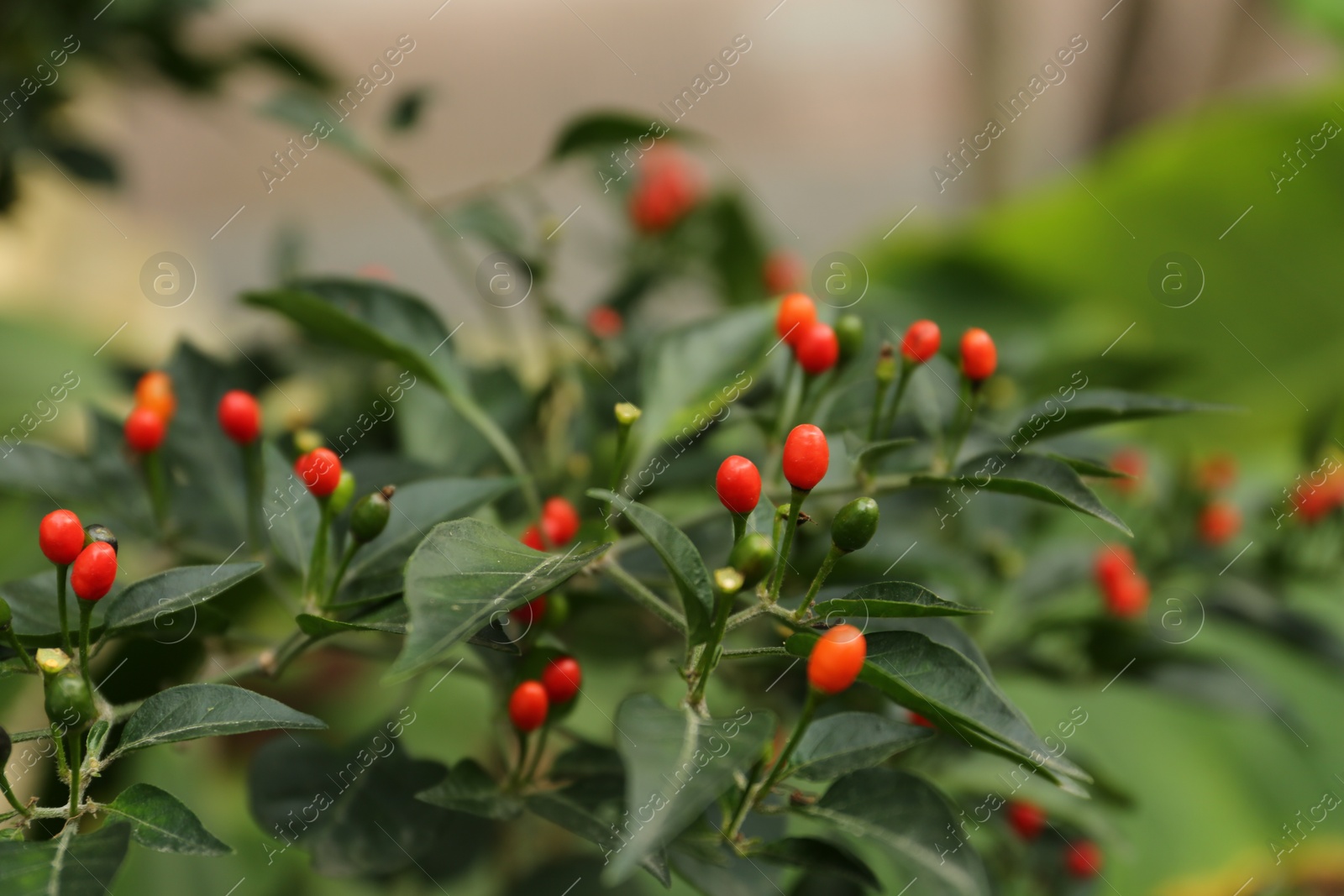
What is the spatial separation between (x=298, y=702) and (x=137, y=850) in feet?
0.68

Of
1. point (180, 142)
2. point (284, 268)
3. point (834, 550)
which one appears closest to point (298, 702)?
point (284, 268)

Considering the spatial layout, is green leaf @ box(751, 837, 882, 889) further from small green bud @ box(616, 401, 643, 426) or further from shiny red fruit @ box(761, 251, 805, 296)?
shiny red fruit @ box(761, 251, 805, 296)

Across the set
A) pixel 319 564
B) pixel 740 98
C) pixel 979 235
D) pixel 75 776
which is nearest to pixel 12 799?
pixel 75 776

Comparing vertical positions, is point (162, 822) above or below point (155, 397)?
below

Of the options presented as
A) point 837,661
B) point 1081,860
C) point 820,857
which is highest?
point 837,661

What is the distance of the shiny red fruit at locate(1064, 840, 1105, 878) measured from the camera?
0.61 meters

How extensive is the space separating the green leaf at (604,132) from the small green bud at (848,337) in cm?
18

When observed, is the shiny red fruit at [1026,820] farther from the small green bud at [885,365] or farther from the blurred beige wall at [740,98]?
the blurred beige wall at [740,98]

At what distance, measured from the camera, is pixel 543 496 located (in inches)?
25.1

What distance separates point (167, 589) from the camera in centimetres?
39

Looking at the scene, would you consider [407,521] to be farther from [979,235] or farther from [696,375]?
[979,235]

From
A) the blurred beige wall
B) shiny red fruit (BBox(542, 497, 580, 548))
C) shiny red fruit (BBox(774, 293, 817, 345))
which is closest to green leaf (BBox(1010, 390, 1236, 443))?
shiny red fruit (BBox(774, 293, 817, 345))

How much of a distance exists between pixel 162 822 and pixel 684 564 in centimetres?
20

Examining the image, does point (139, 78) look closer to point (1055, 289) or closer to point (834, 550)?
point (834, 550)
